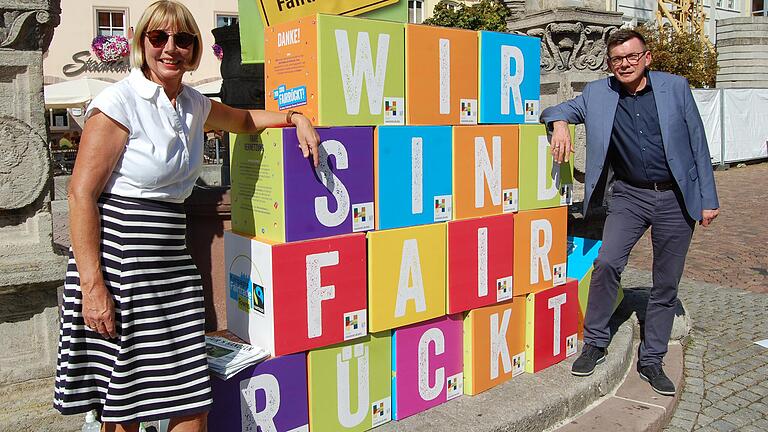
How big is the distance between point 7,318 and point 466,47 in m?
2.57

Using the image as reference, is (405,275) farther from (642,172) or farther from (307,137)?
(642,172)

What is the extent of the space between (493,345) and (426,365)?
0.48 m

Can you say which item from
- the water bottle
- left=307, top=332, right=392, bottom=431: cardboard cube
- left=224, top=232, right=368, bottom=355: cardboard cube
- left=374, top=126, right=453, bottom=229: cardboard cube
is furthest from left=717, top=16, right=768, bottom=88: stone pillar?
the water bottle

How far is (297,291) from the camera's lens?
3.05 m

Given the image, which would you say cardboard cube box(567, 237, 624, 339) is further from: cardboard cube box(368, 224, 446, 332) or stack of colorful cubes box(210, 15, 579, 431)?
cardboard cube box(368, 224, 446, 332)

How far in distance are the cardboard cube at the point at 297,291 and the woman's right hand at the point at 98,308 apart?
777 millimetres

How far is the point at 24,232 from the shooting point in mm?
3166

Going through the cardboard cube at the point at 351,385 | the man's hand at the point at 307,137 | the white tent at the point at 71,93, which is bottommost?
the cardboard cube at the point at 351,385

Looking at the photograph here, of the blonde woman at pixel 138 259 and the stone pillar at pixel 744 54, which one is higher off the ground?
the stone pillar at pixel 744 54

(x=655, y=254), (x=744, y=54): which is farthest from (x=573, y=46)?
(x=744, y=54)

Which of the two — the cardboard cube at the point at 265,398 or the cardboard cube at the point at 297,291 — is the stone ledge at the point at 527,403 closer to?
the cardboard cube at the point at 265,398

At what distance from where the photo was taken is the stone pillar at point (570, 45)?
5562mm

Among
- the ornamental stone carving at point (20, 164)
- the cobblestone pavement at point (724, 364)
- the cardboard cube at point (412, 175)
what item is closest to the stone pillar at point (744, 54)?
the cobblestone pavement at point (724, 364)

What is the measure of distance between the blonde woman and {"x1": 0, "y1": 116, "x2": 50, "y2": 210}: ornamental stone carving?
0.89 meters
